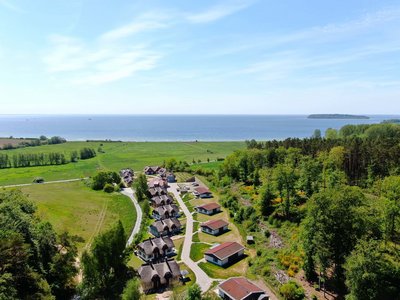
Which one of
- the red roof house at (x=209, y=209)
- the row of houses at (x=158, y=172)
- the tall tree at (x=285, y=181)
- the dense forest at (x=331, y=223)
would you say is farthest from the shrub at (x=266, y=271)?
the row of houses at (x=158, y=172)

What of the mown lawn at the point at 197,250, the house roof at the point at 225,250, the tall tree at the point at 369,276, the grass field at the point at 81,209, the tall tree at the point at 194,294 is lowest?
the mown lawn at the point at 197,250

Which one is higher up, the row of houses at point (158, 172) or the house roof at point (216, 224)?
the row of houses at point (158, 172)

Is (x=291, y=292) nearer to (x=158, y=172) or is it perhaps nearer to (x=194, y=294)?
(x=194, y=294)

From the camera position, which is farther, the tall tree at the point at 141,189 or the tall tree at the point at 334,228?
the tall tree at the point at 141,189

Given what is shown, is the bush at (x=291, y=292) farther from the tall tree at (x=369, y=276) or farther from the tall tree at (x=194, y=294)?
the tall tree at (x=194, y=294)

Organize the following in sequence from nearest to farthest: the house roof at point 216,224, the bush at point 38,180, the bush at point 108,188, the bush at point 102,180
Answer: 1. the house roof at point 216,224
2. the bush at point 108,188
3. the bush at point 102,180
4. the bush at point 38,180

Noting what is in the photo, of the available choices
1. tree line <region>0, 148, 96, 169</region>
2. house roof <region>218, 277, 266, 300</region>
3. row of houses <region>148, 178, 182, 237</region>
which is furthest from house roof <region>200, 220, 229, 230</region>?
tree line <region>0, 148, 96, 169</region>

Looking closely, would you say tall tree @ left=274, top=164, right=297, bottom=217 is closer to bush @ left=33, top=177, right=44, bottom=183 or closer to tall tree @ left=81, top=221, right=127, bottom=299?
tall tree @ left=81, top=221, right=127, bottom=299

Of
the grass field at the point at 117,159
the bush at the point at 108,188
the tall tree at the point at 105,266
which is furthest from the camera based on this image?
the grass field at the point at 117,159

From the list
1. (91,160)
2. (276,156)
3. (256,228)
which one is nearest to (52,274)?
(256,228)
